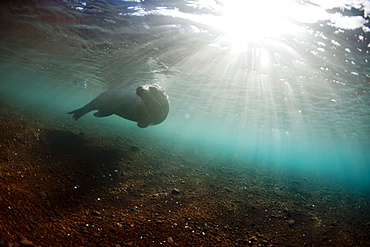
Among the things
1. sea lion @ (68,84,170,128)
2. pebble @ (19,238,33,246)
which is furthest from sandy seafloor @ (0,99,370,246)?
sea lion @ (68,84,170,128)

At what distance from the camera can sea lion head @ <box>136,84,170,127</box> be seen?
7.21m

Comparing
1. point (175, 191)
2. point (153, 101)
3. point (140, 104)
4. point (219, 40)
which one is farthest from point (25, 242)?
point (219, 40)

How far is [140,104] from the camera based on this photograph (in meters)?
8.34

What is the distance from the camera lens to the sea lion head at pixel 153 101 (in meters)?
7.21

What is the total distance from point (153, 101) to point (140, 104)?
1041mm

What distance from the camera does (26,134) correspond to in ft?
21.0

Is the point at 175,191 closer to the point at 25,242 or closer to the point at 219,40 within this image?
the point at 25,242

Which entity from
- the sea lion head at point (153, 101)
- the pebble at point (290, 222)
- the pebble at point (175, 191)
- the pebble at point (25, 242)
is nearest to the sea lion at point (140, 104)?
the sea lion head at point (153, 101)

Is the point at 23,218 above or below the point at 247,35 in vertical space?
below

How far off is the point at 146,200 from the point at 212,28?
A: 29.5 feet

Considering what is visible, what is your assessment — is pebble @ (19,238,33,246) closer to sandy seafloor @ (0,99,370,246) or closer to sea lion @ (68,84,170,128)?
sandy seafloor @ (0,99,370,246)

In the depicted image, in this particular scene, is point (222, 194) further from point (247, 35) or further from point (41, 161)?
point (247, 35)

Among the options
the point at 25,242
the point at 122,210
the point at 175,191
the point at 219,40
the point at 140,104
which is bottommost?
the point at 175,191

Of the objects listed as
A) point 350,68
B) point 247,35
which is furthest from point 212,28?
point 350,68
